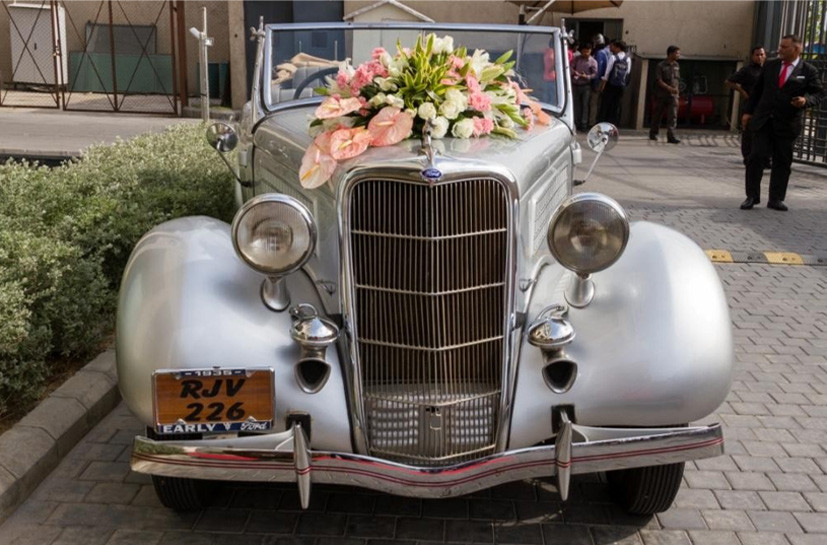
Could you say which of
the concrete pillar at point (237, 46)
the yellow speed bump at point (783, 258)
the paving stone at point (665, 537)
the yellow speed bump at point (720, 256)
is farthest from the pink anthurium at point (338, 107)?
the concrete pillar at point (237, 46)

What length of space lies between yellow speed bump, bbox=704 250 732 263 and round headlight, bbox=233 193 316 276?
5.39 meters

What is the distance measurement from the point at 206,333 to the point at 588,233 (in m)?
1.37

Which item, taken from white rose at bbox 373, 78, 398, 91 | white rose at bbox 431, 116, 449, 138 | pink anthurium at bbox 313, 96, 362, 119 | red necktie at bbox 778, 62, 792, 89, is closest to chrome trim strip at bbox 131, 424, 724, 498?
white rose at bbox 431, 116, 449, 138

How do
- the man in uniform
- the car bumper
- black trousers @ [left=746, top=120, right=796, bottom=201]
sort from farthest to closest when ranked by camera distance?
1. the man in uniform
2. black trousers @ [left=746, top=120, right=796, bottom=201]
3. the car bumper

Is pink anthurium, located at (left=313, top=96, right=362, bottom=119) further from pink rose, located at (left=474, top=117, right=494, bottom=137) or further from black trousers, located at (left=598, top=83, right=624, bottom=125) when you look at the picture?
black trousers, located at (left=598, top=83, right=624, bottom=125)

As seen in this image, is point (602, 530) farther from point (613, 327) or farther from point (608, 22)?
point (608, 22)

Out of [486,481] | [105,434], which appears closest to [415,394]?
[486,481]

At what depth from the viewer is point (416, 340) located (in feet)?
9.86

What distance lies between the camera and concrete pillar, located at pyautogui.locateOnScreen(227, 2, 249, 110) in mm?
18573

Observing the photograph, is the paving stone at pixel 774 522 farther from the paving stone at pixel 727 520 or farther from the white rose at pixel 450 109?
the white rose at pixel 450 109

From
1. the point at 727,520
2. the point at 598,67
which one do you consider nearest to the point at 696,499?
the point at 727,520

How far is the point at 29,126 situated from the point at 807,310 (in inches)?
569

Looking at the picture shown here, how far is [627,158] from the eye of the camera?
557 inches

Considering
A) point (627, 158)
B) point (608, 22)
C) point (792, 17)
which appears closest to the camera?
point (627, 158)
